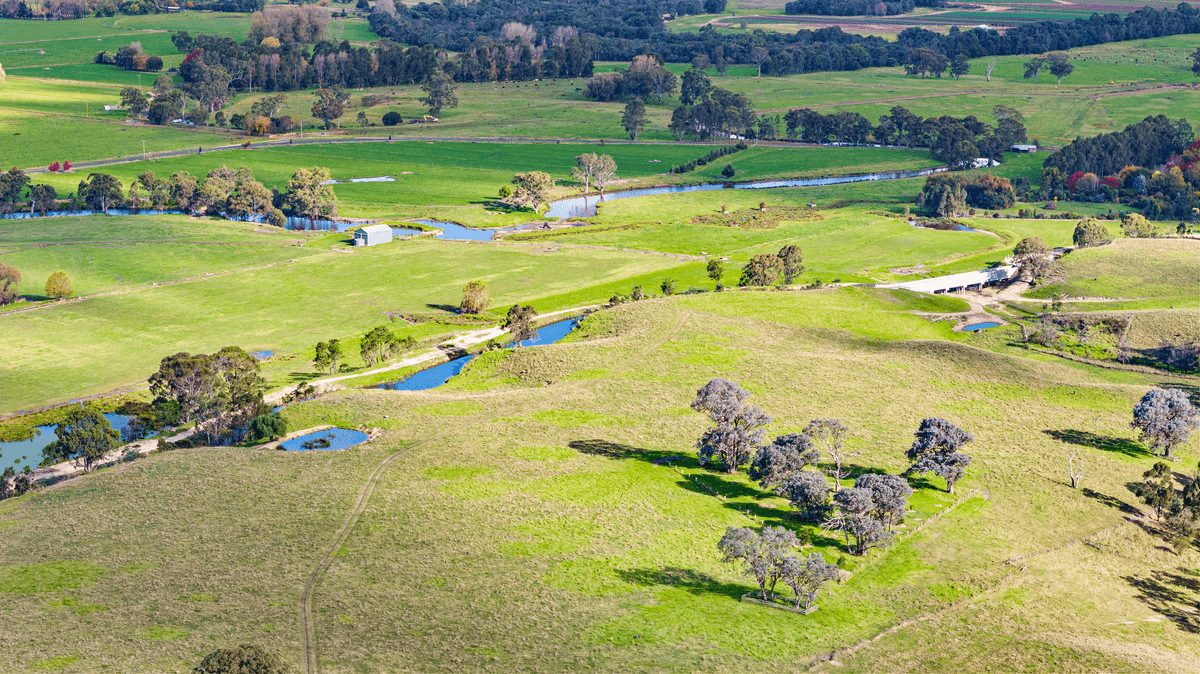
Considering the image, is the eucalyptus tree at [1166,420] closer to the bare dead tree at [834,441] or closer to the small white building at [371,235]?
the bare dead tree at [834,441]

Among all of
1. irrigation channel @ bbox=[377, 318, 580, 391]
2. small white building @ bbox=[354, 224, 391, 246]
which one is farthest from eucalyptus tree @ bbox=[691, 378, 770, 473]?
small white building @ bbox=[354, 224, 391, 246]

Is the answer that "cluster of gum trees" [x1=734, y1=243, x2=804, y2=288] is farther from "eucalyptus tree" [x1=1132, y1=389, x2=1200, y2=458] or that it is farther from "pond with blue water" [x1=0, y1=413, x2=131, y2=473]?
"pond with blue water" [x1=0, y1=413, x2=131, y2=473]

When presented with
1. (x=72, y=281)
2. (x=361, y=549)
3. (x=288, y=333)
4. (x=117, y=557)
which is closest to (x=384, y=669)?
(x=361, y=549)

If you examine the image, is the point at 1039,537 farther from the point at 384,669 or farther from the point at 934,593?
the point at 384,669

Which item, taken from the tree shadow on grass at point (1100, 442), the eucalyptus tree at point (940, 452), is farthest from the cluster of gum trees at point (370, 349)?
the tree shadow on grass at point (1100, 442)

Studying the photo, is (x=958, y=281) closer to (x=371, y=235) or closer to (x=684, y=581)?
(x=371, y=235)

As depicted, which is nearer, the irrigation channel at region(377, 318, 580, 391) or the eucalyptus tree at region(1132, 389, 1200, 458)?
the eucalyptus tree at region(1132, 389, 1200, 458)
